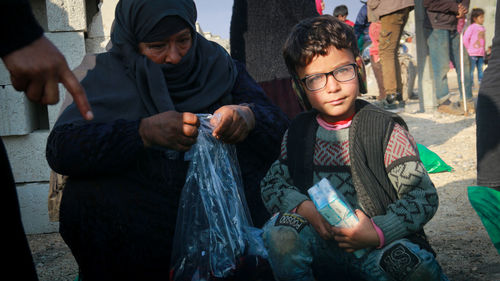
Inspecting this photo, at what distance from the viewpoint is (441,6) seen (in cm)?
707

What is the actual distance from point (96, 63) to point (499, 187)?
7.21 ft

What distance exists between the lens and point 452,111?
822 cm

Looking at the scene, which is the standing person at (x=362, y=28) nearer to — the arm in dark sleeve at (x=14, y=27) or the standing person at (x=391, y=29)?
the standing person at (x=391, y=29)

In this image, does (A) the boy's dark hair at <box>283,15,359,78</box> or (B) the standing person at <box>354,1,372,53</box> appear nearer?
(A) the boy's dark hair at <box>283,15,359,78</box>

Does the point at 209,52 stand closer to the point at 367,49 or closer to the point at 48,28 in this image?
the point at 48,28

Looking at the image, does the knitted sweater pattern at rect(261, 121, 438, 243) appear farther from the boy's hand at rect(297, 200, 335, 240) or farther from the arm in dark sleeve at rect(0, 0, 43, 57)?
the arm in dark sleeve at rect(0, 0, 43, 57)

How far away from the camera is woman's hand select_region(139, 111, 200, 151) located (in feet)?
6.84

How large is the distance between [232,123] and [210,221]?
49 centimetres

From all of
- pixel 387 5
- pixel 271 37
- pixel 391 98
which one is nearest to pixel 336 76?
pixel 271 37

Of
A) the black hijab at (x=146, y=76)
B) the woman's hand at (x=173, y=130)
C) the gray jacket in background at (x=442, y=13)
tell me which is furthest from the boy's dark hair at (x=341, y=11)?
the woman's hand at (x=173, y=130)

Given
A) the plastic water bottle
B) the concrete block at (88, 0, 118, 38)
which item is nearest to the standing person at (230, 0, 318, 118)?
the concrete block at (88, 0, 118, 38)

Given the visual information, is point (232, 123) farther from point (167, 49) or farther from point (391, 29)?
point (391, 29)

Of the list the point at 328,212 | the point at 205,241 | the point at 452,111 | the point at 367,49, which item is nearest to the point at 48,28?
the point at 205,241

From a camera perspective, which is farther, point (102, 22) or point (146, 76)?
point (102, 22)
